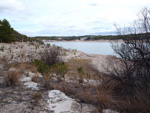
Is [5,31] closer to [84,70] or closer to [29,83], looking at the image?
[84,70]

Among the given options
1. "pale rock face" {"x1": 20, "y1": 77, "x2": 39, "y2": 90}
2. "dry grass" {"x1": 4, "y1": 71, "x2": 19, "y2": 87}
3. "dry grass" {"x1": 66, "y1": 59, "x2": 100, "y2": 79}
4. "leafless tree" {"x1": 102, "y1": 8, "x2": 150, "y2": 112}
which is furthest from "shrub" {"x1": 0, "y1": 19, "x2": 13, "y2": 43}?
"leafless tree" {"x1": 102, "y1": 8, "x2": 150, "y2": 112}

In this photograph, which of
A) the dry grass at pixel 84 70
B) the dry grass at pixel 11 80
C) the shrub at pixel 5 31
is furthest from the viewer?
the shrub at pixel 5 31

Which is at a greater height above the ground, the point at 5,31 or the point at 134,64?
the point at 5,31

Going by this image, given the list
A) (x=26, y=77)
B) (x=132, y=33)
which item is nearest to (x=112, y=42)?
(x=132, y=33)

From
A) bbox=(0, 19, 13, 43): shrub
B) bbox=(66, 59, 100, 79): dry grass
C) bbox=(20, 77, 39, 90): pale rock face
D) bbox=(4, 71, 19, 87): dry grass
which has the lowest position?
bbox=(66, 59, 100, 79): dry grass

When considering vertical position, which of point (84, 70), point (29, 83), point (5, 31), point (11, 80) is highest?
point (5, 31)

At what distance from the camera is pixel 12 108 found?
430 cm

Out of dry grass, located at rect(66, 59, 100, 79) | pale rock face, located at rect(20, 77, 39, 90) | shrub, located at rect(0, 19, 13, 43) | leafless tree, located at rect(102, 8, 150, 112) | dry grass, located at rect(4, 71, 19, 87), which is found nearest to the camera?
leafless tree, located at rect(102, 8, 150, 112)

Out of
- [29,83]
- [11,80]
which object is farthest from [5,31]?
[29,83]

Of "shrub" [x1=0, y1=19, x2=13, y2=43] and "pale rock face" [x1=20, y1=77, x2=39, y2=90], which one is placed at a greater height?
"shrub" [x1=0, y1=19, x2=13, y2=43]

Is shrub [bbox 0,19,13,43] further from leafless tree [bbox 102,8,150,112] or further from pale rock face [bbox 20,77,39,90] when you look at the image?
leafless tree [bbox 102,8,150,112]

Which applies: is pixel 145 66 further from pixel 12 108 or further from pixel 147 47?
pixel 12 108

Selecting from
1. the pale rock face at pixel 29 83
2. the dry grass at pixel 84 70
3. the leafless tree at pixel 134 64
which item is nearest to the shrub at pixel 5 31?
the dry grass at pixel 84 70

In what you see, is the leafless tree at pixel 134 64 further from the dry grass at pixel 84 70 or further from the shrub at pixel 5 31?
the shrub at pixel 5 31
